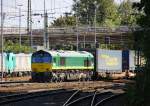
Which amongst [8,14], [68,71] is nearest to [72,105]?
[68,71]

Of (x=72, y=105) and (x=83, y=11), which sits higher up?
(x=83, y=11)

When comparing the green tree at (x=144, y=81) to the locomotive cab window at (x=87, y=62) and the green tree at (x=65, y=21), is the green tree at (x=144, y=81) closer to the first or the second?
the locomotive cab window at (x=87, y=62)

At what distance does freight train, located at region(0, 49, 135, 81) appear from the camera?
45128mm

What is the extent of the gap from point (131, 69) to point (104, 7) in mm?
63857

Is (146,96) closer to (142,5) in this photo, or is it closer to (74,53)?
(142,5)

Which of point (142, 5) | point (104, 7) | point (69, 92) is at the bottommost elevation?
point (69, 92)

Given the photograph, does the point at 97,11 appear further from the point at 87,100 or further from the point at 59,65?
the point at 87,100

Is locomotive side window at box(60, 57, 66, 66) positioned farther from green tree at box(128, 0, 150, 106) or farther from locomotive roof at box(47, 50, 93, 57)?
green tree at box(128, 0, 150, 106)

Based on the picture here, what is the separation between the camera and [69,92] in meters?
32.4

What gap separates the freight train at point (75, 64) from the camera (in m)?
45.1

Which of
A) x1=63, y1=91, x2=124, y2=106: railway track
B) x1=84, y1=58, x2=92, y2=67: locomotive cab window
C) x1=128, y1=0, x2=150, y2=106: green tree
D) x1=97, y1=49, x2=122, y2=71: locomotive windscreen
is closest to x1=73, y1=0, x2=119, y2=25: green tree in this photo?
x1=97, y1=49, x2=122, y2=71: locomotive windscreen

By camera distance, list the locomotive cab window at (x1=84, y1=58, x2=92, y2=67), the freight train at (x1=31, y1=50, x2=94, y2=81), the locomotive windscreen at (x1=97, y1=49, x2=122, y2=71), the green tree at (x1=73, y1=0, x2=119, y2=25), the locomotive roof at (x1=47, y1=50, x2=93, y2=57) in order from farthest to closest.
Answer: the green tree at (x1=73, y1=0, x2=119, y2=25) → the locomotive windscreen at (x1=97, y1=49, x2=122, y2=71) → the locomotive cab window at (x1=84, y1=58, x2=92, y2=67) → the locomotive roof at (x1=47, y1=50, x2=93, y2=57) → the freight train at (x1=31, y1=50, x2=94, y2=81)

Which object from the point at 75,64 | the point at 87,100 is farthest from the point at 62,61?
the point at 87,100

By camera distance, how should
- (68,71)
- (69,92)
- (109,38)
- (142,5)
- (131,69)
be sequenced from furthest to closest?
(109,38) → (131,69) → (68,71) → (69,92) → (142,5)
